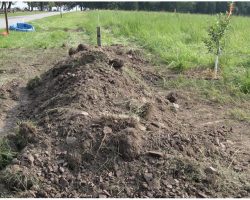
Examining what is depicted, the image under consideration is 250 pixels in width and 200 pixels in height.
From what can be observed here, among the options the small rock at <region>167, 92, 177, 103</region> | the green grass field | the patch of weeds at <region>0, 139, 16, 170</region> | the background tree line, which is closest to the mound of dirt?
the patch of weeds at <region>0, 139, 16, 170</region>

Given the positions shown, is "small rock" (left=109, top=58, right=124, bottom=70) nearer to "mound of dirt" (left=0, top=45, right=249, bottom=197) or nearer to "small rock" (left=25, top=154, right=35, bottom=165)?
"mound of dirt" (left=0, top=45, right=249, bottom=197)

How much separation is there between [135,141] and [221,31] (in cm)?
451

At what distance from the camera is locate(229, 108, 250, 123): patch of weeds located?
17.2 ft

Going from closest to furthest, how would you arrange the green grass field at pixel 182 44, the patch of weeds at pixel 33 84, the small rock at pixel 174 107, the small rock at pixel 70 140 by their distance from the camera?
the small rock at pixel 70 140 < the small rock at pixel 174 107 < the patch of weeds at pixel 33 84 < the green grass field at pixel 182 44

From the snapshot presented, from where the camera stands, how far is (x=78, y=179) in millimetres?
3275

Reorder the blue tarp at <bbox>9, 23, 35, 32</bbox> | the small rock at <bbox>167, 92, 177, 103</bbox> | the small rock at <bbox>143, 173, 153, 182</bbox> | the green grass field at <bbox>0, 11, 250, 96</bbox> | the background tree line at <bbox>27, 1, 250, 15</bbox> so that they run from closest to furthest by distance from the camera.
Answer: the small rock at <bbox>143, 173, 153, 182</bbox> < the small rock at <bbox>167, 92, 177, 103</bbox> < the green grass field at <bbox>0, 11, 250, 96</bbox> < the blue tarp at <bbox>9, 23, 35, 32</bbox> < the background tree line at <bbox>27, 1, 250, 15</bbox>

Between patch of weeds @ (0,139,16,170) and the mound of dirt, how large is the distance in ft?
0.48

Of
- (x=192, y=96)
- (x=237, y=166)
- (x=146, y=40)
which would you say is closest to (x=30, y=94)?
(x=192, y=96)

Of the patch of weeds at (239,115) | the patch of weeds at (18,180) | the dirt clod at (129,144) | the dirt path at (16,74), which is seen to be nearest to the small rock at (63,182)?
the patch of weeds at (18,180)

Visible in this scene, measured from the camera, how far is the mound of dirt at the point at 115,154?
3223mm

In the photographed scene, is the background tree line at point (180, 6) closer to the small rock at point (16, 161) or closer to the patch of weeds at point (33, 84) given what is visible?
the patch of weeds at point (33, 84)

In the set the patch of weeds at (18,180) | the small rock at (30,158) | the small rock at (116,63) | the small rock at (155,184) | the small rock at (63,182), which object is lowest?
the small rock at (155,184)

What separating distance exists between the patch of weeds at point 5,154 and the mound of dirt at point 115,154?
0.48ft

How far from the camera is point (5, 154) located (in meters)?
3.55
